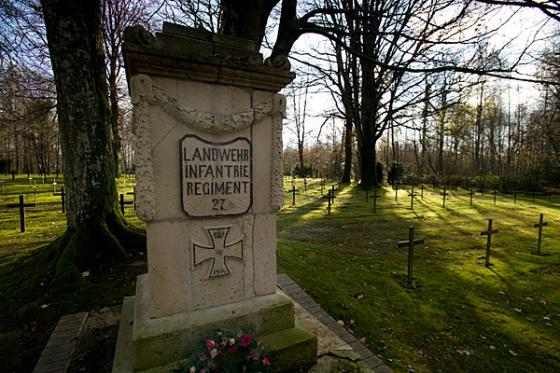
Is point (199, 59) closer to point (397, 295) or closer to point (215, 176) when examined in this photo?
point (215, 176)

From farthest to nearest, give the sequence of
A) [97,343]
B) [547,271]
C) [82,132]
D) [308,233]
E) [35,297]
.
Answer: [308,233]
[547,271]
[82,132]
[35,297]
[97,343]

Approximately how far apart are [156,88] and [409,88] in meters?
14.9

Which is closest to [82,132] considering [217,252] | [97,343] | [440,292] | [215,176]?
[97,343]

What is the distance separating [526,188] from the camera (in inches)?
851

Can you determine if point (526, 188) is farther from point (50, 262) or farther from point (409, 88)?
point (50, 262)

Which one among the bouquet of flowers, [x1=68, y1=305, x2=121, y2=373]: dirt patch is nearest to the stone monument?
the bouquet of flowers

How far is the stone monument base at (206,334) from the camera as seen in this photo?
2148mm

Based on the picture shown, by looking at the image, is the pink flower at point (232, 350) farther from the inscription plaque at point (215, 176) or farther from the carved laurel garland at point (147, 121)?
the carved laurel garland at point (147, 121)

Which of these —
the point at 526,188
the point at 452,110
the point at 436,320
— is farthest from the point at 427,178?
the point at 436,320

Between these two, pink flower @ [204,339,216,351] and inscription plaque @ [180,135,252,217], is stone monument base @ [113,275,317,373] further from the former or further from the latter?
inscription plaque @ [180,135,252,217]

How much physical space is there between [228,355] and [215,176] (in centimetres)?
142

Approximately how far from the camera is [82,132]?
15.5 ft

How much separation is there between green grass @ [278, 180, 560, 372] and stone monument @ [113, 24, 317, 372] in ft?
5.96

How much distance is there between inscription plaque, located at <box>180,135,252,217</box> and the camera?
232 centimetres
